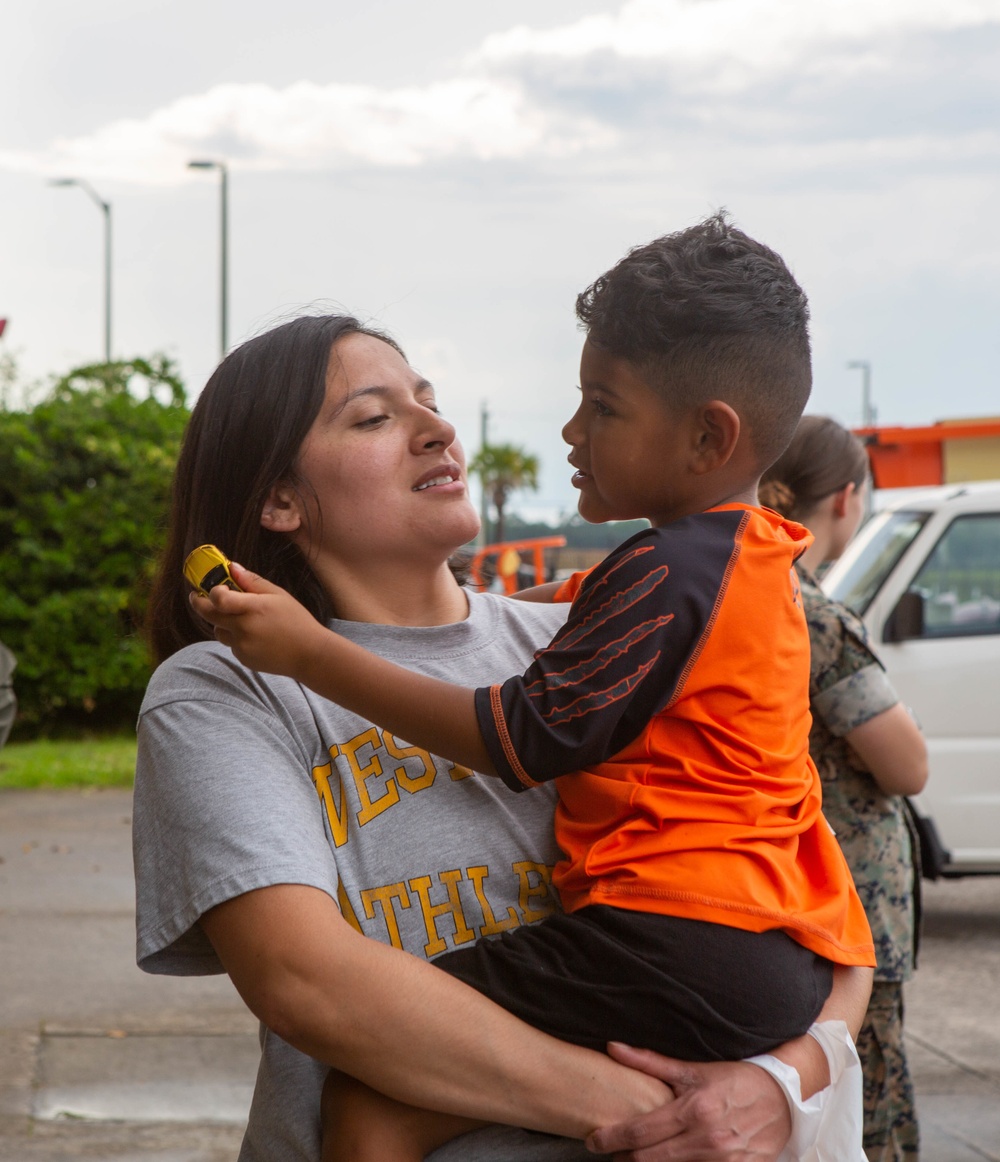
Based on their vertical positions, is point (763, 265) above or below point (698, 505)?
above

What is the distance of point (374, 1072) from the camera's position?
5.68 ft

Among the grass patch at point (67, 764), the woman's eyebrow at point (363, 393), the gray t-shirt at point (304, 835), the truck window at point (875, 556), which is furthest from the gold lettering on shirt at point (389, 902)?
the grass patch at point (67, 764)

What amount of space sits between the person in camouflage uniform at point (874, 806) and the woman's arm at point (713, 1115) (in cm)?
177

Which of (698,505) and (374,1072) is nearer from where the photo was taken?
(374,1072)

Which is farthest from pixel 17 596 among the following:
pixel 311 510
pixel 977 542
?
pixel 311 510

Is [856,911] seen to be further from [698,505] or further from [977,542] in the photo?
[977,542]

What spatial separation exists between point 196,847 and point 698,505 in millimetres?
825

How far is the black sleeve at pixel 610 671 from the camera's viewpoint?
5.84ft

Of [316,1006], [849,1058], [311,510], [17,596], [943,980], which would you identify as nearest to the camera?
[316,1006]

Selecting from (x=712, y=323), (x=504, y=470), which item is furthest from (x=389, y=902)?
(x=504, y=470)

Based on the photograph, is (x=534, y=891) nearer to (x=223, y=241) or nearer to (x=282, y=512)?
(x=282, y=512)

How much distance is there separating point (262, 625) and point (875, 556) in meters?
6.19

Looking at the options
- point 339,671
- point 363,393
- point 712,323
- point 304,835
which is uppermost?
point 712,323

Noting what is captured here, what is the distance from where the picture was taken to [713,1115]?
1757mm
